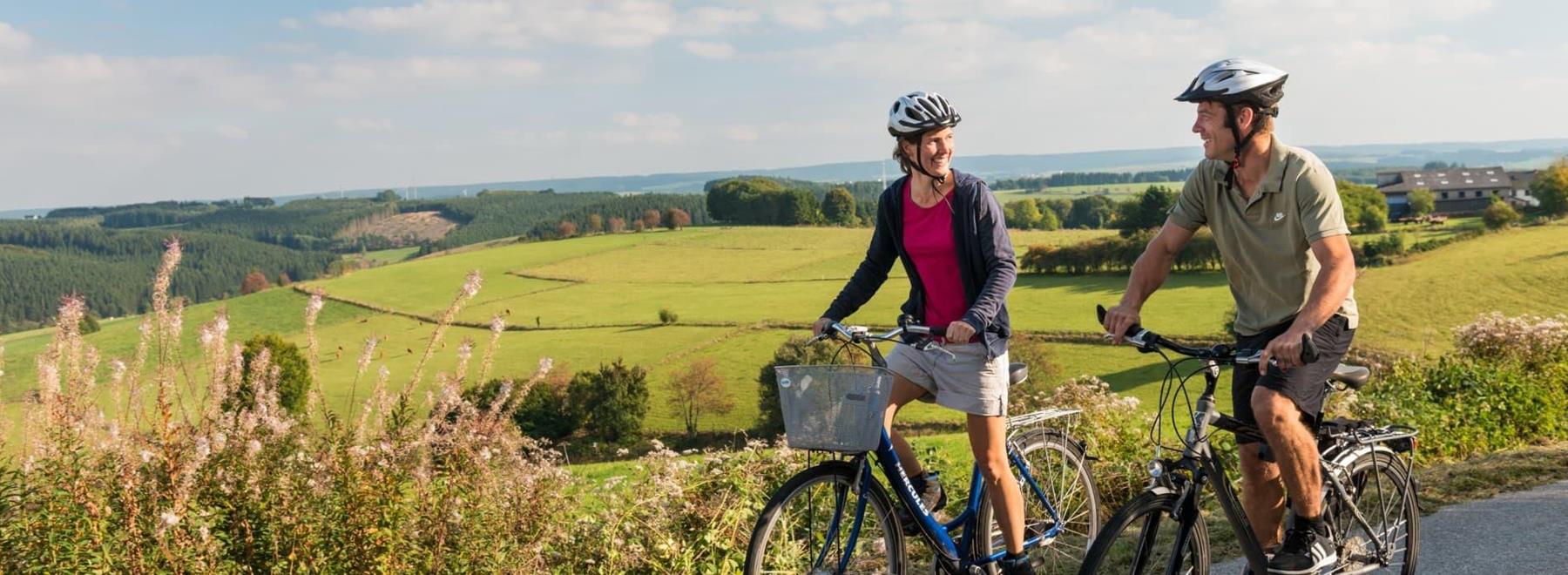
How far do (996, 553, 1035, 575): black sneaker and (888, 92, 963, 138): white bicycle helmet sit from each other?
5.51ft

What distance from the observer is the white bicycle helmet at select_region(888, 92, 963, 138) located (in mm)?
3926

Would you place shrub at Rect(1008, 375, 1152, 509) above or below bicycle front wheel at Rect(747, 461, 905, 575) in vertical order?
below

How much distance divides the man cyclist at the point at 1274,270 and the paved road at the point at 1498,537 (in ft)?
4.31

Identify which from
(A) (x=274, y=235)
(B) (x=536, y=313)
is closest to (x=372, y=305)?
(B) (x=536, y=313)

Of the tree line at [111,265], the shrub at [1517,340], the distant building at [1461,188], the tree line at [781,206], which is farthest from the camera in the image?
the tree line at [111,265]

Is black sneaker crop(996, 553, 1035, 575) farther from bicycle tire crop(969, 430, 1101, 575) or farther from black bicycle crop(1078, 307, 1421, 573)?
black bicycle crop(1078, 307, 1421, 573)

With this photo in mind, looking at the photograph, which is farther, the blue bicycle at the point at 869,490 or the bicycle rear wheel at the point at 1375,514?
the bicycle rear wheel at the point at 1375,514

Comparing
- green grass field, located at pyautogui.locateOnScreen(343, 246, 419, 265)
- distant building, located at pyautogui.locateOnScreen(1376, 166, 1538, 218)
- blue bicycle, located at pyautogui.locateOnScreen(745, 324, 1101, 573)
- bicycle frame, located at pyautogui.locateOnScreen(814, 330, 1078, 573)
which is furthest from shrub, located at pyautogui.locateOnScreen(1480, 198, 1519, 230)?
green grass field, located at pyautogui.locateOnScreen(343, 246, 419, 265)

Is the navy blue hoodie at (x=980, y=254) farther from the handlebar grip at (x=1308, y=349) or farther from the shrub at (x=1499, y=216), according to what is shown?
the shrub at (x=1499, y=216)

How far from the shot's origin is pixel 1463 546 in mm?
5281

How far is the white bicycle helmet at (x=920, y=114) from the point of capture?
3.93 m

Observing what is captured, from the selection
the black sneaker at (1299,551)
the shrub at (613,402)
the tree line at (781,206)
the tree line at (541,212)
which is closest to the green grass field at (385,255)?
the tree line at (541,212)

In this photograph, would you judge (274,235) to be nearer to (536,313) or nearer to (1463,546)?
(536,313)

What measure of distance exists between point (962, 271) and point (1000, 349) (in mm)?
320
